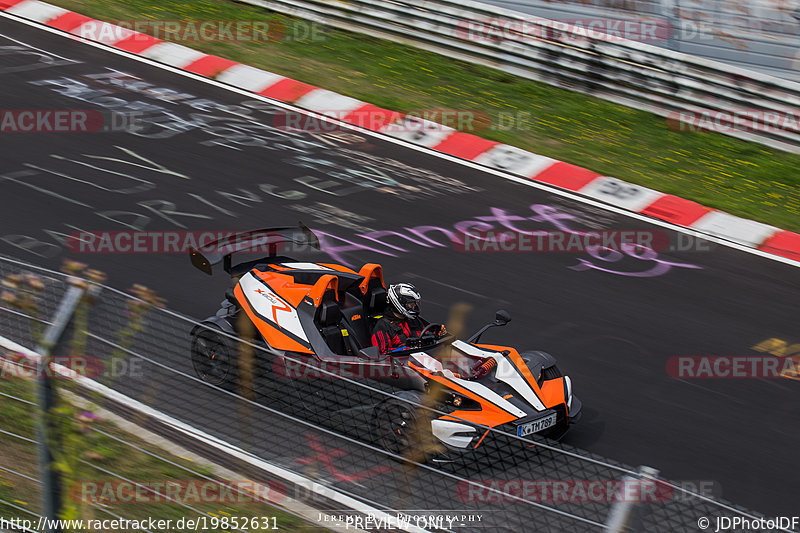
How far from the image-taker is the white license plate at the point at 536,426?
7113mm

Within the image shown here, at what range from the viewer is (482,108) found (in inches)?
545

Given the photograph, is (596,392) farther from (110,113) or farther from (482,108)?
(110,113)

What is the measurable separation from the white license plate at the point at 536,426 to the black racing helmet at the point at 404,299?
1420mm

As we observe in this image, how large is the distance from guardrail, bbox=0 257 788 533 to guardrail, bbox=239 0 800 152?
7.64m

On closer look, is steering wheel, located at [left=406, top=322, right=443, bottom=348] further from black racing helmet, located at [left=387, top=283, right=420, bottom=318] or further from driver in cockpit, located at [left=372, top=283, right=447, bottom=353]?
black racing helmet, located at [left=387, top=283, right=420, bottom=318]

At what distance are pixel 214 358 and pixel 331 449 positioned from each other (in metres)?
1.47

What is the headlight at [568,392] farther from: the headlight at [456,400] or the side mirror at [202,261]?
the side mirror at [202,261]

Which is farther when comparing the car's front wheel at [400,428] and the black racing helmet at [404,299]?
the black racing helmet at [404,299]

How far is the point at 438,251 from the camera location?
1077 centimetres

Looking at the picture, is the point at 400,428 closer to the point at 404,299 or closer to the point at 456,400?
the point at 456,400

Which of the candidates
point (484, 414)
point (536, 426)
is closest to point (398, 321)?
point (484, 414)

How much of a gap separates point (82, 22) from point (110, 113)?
3.14 meters

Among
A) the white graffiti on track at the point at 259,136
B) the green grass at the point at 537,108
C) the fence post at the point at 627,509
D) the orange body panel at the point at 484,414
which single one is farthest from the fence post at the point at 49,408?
the green grass at the point at 537,108

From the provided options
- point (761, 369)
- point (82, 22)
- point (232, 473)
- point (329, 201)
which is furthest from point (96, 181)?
point (761, 369)
